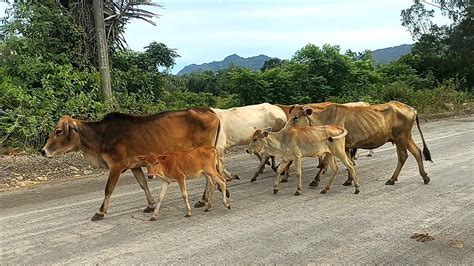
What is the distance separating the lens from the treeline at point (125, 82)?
13586 millimetres

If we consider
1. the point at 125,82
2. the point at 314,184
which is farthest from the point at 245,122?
the point at 125,82

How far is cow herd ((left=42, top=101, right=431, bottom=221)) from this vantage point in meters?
7.56

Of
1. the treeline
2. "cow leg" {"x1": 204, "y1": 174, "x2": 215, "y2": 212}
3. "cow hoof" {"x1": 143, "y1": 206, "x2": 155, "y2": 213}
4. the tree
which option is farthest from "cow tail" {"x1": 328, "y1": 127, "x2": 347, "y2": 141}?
the tree

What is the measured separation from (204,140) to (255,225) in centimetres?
193

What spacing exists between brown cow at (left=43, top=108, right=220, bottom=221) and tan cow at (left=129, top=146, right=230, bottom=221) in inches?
12.8

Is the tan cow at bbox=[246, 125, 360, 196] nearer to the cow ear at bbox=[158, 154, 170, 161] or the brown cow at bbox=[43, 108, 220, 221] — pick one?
the brown cow at bbox=[43, 108, 220, 221]

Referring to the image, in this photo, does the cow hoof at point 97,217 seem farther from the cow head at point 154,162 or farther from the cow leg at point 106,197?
the cow head at point 154,162

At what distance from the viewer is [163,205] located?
8188 mm

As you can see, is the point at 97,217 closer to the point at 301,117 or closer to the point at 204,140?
the point at 204,140

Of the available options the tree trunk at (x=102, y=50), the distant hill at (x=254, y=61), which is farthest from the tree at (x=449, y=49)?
the tree trunk at (x=102, y=50)

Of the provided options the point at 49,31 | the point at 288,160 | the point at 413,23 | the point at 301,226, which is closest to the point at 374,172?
the point at 288,160

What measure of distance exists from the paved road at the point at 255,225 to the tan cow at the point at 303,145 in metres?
0.44

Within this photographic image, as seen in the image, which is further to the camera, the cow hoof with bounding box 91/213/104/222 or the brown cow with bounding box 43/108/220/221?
the brown cow with bounding box 43/108/220/221

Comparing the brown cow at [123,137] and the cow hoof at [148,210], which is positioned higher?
the brown cow at [123,137]
